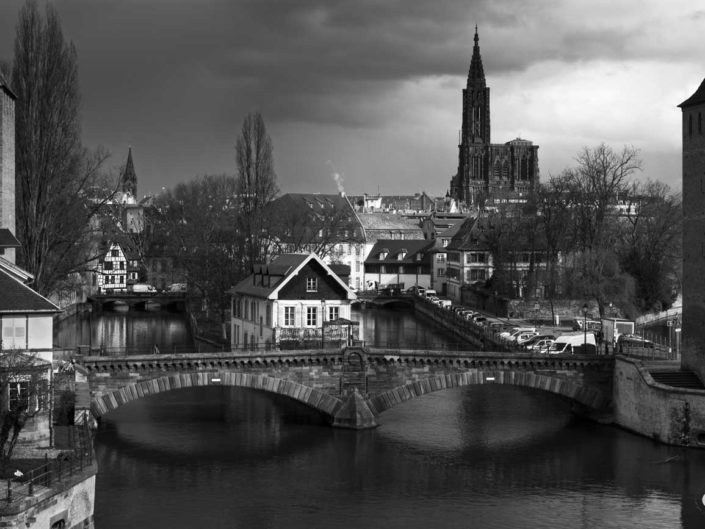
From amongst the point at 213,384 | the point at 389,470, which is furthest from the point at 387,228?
the point at 389,470

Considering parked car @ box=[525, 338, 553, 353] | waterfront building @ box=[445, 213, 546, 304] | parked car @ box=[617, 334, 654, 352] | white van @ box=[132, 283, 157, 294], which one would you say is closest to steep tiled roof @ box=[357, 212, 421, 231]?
waterfront building @ box=[445, 213, 546, 304]

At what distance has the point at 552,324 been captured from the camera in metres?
90.2

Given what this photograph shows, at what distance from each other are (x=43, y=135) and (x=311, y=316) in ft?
63.6

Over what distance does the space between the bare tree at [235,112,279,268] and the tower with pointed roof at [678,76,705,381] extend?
38.8 meters

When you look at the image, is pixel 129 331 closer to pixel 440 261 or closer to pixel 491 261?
pixel 491 261

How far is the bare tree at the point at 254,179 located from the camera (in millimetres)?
84750

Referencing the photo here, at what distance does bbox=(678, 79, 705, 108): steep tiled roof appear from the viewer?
5259cm

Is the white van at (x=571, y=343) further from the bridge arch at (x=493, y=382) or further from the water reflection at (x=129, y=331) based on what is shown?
the water reflection at (x=129, y=331)

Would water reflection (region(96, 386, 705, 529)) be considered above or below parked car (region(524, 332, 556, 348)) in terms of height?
below

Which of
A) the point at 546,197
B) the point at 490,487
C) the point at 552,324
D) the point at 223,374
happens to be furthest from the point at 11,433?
the point at 546,197

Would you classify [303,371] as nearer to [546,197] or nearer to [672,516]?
[672,516]

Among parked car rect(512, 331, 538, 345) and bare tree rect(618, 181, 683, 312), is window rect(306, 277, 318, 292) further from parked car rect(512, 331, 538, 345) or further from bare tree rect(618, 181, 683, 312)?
bare tree rect(618, 181, 683, 312)

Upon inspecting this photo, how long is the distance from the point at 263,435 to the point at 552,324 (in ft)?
147

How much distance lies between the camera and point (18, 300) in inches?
1510
